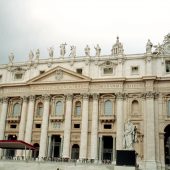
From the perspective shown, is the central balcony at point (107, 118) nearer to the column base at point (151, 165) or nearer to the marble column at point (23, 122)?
the column base at point (151, 165)

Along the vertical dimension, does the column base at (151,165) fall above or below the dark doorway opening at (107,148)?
below

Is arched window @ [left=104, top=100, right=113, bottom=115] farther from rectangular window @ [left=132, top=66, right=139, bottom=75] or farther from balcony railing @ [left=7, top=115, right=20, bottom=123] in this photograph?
balcony railing @ [left=7, top=115, right=20, bottom=123]

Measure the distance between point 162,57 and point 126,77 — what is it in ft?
19.9

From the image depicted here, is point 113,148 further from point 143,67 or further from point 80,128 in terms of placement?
point 143,67

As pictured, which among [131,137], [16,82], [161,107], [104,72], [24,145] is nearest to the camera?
[131,137]

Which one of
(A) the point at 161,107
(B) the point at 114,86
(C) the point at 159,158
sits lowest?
(C) the point at 159,158

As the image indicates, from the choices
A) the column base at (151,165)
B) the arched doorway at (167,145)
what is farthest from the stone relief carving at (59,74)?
the column base at (151,165)

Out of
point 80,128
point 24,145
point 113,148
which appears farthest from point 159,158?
point 24,145

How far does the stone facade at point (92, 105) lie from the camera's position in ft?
145

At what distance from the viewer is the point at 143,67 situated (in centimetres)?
4691

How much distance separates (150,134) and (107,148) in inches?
291

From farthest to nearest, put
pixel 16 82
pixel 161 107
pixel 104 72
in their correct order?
1. pixel 16 82
2. pixel 104 72
3. pixel 161 107

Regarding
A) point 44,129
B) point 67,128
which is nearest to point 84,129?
point 67,128

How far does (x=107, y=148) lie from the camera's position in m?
46.9
